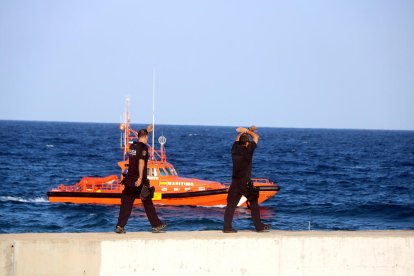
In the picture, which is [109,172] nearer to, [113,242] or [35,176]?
[35,176]

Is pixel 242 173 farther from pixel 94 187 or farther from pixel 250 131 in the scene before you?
pixel 94 187

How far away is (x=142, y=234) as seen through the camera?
1059cm

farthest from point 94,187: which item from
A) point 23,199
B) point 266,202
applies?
point 266,202

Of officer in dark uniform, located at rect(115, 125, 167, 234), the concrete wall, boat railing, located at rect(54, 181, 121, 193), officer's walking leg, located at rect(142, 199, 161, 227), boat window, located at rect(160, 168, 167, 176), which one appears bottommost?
boat railing, located at rect(54, 181, 121, 193)

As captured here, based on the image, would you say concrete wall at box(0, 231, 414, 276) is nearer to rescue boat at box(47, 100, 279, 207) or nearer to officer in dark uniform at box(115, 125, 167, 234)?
officer in dark uniform at box(115, 125, 167, 234)

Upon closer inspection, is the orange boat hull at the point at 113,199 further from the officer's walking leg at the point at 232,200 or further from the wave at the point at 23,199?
the officer's walking leg at the point at 232,200

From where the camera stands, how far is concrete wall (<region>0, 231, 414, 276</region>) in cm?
962

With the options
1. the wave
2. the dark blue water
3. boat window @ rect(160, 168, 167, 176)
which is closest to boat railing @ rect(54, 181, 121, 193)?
the dark blue water

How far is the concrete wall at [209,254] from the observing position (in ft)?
31.6

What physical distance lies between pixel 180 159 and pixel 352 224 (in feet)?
185

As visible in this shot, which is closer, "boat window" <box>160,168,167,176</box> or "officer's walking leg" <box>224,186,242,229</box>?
"officer's walking leg" <box>224,186,242,229</box>

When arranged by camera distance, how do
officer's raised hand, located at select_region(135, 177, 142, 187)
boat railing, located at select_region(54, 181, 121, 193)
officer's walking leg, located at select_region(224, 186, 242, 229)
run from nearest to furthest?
officer's raised hand, located at select_region(135, 177, 142, 187), officer's walking leg, located at select_region(224, 186, 242, 229), boat railing, located at select_region(54, 181, 121, 193)

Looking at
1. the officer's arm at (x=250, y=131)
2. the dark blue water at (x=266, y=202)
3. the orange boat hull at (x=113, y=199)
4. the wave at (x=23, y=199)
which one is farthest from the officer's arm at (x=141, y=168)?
the wave at (x=23, y=199)

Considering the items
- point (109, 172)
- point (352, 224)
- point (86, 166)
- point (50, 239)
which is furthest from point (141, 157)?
point (86, 166)
